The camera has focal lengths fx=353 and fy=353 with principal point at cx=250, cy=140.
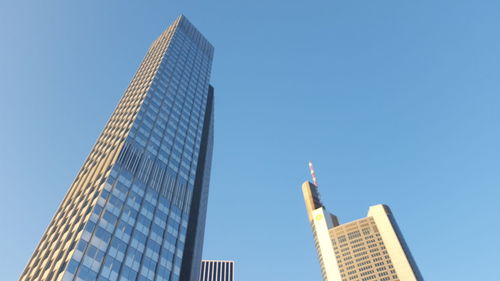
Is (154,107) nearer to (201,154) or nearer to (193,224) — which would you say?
(201,154)

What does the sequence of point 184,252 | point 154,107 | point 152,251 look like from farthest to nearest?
point 154,107, point 184,252, point 152,251

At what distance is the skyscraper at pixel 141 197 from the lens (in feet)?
200

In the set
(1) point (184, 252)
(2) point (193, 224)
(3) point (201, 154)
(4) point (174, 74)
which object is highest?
(4) point (174, 74)

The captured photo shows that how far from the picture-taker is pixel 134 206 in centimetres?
7212

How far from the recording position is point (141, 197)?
75.4m

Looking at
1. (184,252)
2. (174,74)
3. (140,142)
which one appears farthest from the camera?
(174,74)

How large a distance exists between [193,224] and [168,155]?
18.9 meters

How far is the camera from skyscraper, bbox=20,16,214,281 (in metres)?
61.1

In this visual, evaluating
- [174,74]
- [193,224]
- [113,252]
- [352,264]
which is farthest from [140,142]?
[352,264]

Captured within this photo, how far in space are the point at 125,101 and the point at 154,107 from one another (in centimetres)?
1647

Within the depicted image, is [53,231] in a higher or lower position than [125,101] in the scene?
lower

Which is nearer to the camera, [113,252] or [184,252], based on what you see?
[113,252]

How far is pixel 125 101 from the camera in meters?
112

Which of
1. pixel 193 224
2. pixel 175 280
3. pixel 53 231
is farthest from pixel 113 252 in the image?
pixel 193 224
